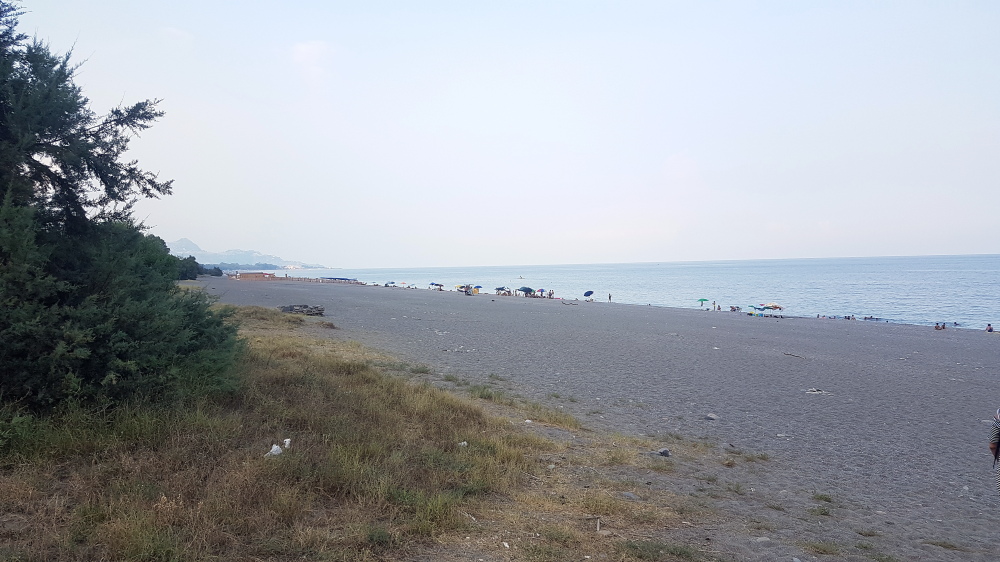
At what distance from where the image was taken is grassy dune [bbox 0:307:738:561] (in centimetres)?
375

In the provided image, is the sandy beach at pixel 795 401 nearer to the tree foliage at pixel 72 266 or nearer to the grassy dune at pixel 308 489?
the grassy dune at pixel 308 489

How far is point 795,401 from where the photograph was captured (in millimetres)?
12336

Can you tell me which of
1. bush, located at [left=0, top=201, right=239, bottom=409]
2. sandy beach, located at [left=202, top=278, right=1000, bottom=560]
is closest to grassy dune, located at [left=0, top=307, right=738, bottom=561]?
bush, located at [left=0, top=201, right=239, bottom=409]

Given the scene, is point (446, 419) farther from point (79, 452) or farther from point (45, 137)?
point (45, 137)

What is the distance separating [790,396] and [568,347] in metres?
8.22

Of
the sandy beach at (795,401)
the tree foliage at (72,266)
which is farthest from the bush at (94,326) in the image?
the sandy beach at (795,401)

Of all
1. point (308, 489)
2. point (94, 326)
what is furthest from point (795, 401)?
point (94, 326)

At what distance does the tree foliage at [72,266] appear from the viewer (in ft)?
17.0

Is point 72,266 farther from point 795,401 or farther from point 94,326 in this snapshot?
point 795,401

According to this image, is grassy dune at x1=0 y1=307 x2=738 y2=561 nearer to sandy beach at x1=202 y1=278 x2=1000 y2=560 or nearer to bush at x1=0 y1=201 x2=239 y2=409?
bush at x1=0 y1=201 x2=239 y2=409

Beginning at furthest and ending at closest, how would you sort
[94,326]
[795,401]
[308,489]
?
[795,401] < [94,326] < [308,489]

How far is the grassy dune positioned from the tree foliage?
15.9 inches

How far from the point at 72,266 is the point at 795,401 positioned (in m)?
13.2

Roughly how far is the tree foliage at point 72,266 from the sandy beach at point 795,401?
166 inches
